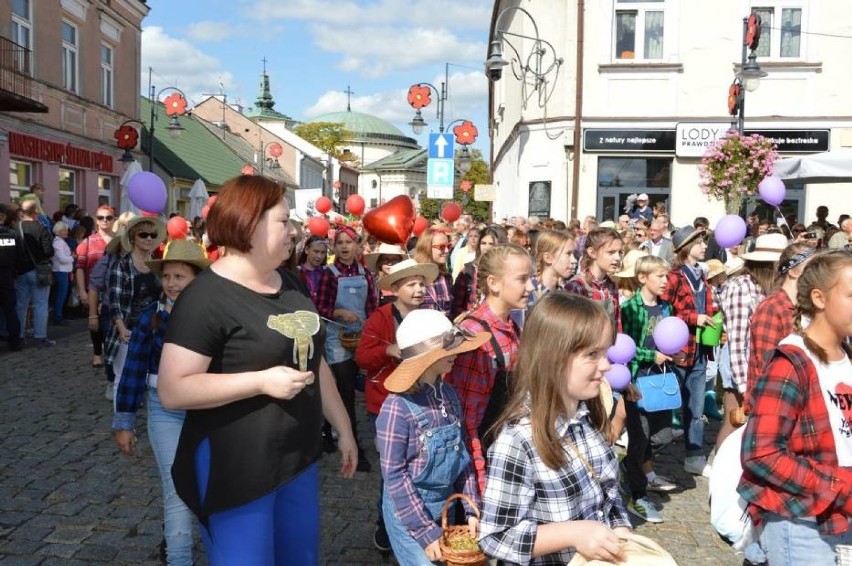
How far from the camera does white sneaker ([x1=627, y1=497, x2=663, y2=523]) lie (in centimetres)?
512

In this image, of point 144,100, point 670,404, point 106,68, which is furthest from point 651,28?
point 144,100

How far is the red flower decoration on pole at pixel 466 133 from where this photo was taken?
21969 millimetres

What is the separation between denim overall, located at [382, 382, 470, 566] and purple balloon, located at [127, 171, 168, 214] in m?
4.78

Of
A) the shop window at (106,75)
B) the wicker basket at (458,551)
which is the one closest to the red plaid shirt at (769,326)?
the wicker basket at (458,551)

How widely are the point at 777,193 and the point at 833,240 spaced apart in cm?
230

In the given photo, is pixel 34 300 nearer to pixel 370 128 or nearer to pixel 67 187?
pixel 67 187

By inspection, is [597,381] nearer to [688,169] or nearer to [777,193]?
[777,193]

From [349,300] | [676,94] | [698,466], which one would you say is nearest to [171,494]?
[349,300]

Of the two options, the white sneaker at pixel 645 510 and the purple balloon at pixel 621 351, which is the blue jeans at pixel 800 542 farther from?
the white sneaker at pixel 645 510

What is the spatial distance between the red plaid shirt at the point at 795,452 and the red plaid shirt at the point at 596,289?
8.58 feet

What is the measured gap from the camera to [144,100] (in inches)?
1618

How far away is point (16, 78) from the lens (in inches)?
728

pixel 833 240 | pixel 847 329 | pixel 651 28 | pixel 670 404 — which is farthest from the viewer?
pixel 651 28

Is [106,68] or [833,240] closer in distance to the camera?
[833,240]
